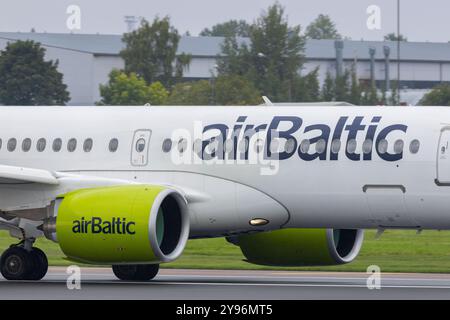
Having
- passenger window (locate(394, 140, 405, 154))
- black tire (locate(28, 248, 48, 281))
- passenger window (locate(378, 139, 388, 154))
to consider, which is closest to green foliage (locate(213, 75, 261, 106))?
black tire (locate(28, 248, 48, 281))

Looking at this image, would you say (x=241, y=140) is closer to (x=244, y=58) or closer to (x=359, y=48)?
(x=244, y=58)

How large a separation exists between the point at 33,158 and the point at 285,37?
66.7m

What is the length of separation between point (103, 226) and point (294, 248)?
16.6 feet

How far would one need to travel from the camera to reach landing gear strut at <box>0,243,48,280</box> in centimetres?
2911

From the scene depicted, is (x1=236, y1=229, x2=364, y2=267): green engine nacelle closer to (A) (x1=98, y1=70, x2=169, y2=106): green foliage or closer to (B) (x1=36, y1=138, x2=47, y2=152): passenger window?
(B) (x1=36, y1=138, x2=47, y2=152): passenger window

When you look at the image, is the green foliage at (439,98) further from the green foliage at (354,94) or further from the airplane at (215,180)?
the airplane at (215,180)

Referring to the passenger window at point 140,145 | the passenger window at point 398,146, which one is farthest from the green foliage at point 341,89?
the passenger window at point 398,146

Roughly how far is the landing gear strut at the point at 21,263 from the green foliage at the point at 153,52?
2768 inches

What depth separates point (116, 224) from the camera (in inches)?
1043

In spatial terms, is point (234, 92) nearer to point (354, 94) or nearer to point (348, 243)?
point (354, 94)

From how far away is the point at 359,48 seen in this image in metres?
124

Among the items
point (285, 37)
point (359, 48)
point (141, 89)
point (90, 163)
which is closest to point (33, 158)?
point (90, 163)

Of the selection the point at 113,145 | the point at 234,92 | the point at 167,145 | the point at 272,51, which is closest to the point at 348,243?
the point at 167,145

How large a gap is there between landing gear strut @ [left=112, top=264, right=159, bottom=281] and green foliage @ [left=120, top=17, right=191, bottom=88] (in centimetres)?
6954
